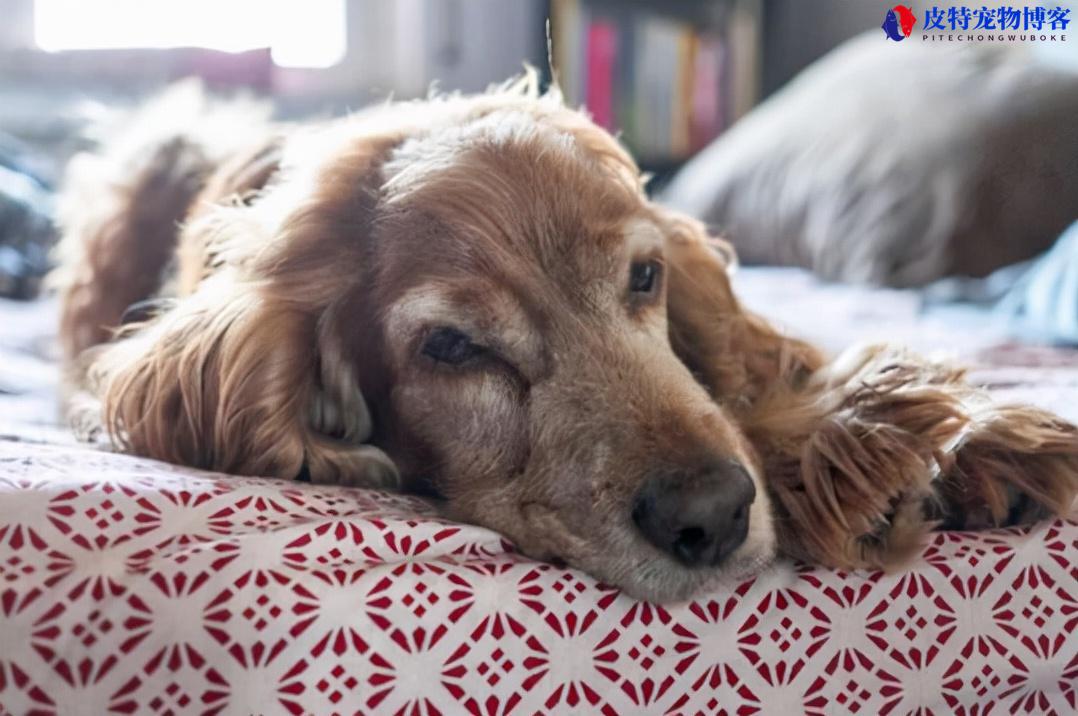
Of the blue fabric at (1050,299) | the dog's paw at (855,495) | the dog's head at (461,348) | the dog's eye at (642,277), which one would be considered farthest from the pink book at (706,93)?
the dog's paw at (855,495)

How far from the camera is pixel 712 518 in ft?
3.40

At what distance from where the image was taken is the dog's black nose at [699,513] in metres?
1.03

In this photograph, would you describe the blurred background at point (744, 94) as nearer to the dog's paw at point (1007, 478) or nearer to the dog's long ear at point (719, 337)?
the dog's long ear at point (719, 337)

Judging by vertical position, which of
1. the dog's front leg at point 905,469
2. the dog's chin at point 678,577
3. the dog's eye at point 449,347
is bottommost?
the dog's chin at point 678,577

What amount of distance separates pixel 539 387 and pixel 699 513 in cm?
29

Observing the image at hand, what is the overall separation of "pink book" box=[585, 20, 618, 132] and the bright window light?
1.23 metres

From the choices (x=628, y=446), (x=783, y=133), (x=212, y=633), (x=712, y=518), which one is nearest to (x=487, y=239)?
(x=628, y=446)

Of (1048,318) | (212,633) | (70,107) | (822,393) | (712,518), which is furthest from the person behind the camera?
(70,107)

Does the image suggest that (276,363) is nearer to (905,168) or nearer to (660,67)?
(905,168)

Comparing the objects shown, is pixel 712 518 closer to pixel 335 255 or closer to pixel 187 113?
pixel 335 255

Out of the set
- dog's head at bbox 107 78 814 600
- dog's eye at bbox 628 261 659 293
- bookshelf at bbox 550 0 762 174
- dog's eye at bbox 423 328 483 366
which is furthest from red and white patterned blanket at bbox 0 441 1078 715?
bookshelf at bbox 550 0 762 174

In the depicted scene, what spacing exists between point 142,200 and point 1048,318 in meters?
1.72

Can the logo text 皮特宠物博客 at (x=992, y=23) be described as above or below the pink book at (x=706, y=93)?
above

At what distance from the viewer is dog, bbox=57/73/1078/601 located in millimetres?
1105
